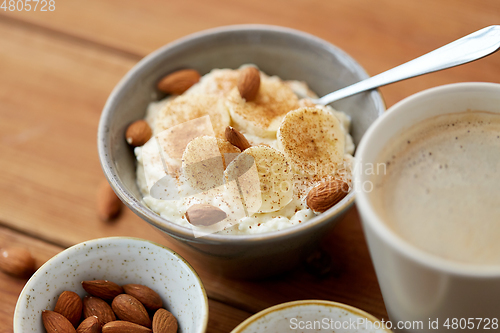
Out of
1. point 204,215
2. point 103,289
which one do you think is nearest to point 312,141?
point 204,215

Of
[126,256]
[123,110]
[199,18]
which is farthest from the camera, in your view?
[199,18]

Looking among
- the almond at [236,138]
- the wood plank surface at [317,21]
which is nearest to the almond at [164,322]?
the almond at [236,138]

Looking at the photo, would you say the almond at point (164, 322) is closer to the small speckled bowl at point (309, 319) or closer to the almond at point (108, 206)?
the small speckled bowl at point (309, 319)

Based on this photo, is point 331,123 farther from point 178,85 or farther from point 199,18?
point 199,18

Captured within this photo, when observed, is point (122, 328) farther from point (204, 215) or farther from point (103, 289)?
point (204, 215)

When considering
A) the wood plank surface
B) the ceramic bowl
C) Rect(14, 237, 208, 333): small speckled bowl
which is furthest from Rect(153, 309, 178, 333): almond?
the wood plank surface

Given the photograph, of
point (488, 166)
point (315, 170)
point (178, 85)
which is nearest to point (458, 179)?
point (488, 166)
